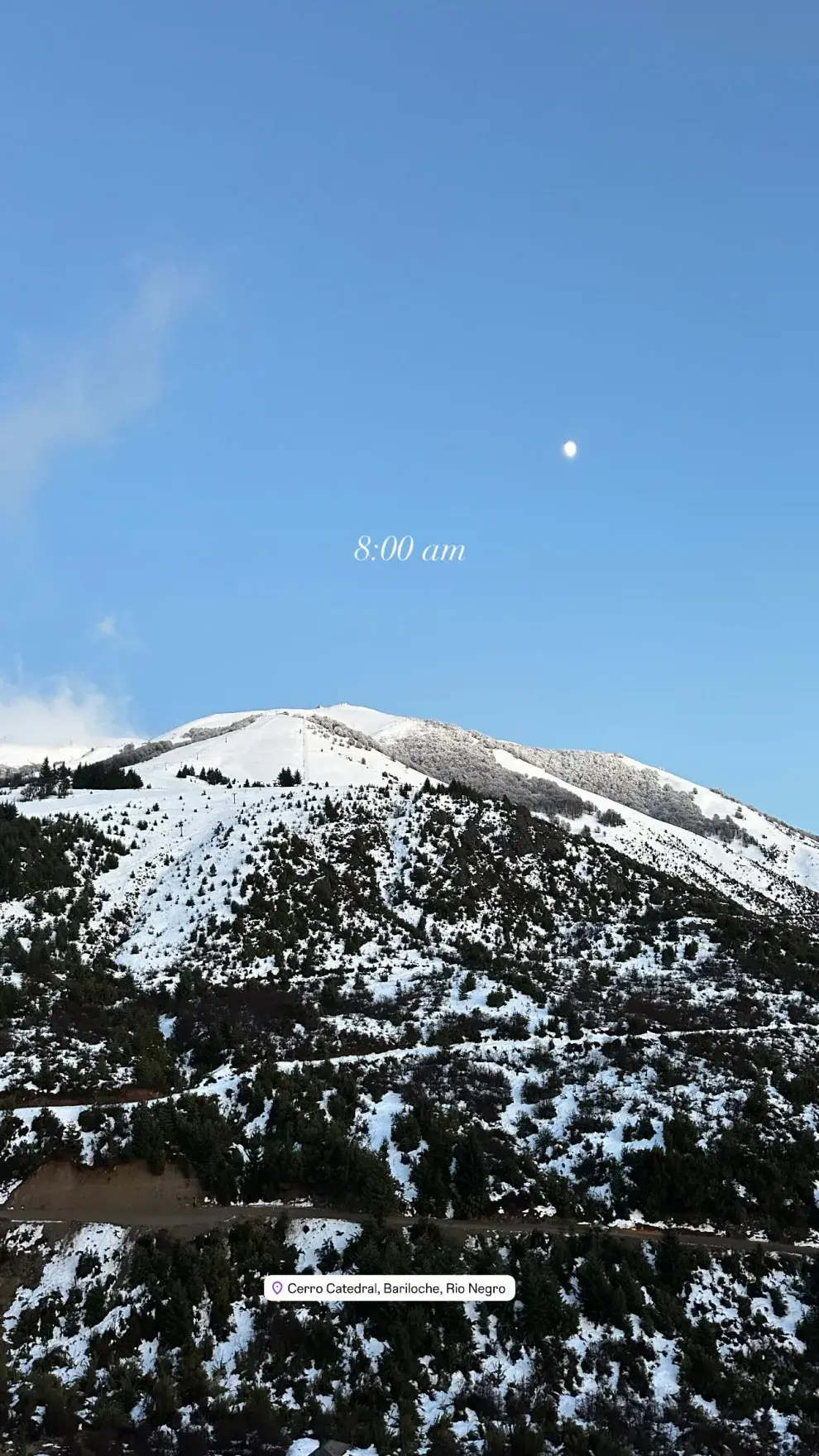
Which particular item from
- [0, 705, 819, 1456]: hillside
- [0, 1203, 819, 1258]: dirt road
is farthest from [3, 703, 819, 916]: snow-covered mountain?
[0, 1203, 819, 1258]: dirt road

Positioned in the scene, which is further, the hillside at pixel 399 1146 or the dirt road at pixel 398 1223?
A: the dirt road at pixel 398 1223

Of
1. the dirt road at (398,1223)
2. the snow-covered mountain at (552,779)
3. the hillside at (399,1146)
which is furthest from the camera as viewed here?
the snow-covered mountain at (552,779)

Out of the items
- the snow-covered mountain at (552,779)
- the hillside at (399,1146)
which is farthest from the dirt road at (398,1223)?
the snow-covered mountain at (552,779)

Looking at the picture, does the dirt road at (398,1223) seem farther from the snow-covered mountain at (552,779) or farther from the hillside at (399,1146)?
the snow-covered mountain at (552,779)

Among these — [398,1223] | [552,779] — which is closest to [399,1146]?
[398,1223]

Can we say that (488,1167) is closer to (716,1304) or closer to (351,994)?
(716,1304)

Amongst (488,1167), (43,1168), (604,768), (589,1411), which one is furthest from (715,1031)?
(604,768)

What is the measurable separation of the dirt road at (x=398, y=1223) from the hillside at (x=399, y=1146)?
0.13m

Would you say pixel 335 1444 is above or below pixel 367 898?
below

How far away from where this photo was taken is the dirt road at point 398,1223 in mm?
16859

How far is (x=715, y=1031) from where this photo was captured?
27.6 meters

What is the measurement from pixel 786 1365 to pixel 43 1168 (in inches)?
655

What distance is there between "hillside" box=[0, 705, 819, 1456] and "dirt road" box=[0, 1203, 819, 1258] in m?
0.13

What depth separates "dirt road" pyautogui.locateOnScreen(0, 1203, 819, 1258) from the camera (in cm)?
1686
